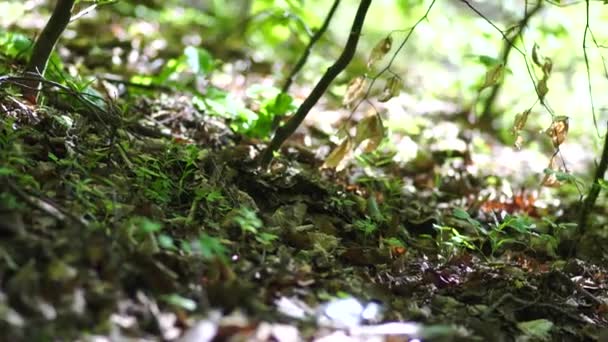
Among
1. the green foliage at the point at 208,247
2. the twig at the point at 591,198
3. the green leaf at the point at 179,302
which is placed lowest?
the green leaf at the point at 179,302

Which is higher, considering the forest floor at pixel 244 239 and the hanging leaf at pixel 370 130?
the hanging leaf at pixel 370 130

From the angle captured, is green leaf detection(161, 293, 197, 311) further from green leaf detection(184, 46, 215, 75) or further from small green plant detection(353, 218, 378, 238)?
green leaf detection(184, 46, 215, 75)

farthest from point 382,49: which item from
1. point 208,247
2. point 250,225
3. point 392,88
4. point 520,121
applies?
Answer: point 208,247

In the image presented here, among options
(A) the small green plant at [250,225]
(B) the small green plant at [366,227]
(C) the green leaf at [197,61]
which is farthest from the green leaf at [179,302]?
(C) the green leaf at [197,61]

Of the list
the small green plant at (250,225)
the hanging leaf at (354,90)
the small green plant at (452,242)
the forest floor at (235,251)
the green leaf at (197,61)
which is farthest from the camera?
the green leaf at (197,61)

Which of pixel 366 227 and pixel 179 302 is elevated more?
pixel 366 227

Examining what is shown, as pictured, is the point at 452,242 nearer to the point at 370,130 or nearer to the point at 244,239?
the point at 370,130

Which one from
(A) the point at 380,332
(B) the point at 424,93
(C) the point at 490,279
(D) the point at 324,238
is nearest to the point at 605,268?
(C) the point at 490,279

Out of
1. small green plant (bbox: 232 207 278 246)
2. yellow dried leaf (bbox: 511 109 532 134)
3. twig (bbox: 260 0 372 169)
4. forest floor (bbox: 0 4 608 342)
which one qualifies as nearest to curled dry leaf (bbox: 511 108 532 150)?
yellow dried leaf (bbox: 511 109 532 134)

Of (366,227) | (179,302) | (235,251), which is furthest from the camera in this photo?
(366,227)

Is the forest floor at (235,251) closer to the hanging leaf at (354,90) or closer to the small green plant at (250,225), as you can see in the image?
the small green plant at (250,225)

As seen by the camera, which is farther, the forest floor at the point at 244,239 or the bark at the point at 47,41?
the bark at the point at 47,41

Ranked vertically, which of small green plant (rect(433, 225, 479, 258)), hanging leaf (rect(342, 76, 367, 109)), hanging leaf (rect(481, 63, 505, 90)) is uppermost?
hanging leaf (rect(481, 63, 505, 90))
